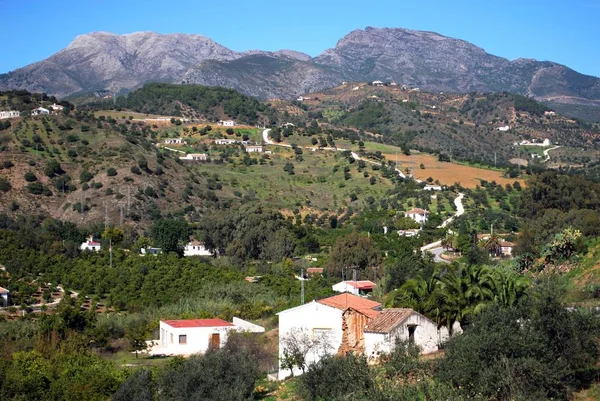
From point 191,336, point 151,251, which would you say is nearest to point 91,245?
point 151,251

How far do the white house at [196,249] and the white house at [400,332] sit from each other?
45346 millimetres

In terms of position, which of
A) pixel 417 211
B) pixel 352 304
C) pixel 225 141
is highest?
pixel 225 141

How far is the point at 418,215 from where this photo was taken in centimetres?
8281

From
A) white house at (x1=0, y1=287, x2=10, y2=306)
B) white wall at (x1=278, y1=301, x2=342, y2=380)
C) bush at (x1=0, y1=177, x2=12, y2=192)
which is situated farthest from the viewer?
bush at (x1=0, y1=177, x2=12, y2=192)

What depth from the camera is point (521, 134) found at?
646 feet

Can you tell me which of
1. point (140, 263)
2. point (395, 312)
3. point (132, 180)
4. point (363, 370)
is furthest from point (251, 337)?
point (132, 180)

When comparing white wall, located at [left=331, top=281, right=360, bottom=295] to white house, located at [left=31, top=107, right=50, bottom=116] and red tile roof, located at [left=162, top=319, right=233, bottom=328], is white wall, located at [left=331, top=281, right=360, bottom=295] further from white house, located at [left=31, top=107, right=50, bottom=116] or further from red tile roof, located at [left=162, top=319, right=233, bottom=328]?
white house, located at [left=31, top=107, right=50, bottom=116]

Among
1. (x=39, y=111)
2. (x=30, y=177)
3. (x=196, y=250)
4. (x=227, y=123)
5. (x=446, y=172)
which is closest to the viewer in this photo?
(x=196, y=250)

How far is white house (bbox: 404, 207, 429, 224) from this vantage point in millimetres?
82250

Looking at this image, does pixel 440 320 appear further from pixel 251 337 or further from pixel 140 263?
pixel 140 263

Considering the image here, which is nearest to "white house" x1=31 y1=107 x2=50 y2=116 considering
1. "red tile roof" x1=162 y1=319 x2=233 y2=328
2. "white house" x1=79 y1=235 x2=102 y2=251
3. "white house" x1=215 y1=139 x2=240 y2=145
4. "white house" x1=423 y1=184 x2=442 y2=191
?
"white house" x1=215 y1=139 x2=240 y2=145

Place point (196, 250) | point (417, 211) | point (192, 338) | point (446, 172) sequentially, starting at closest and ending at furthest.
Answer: point (192, 338), point (196, 250), point (417, 211), point (446, 172)

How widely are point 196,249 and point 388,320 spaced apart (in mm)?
47316

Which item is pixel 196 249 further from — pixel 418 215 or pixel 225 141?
pixel 225 141
